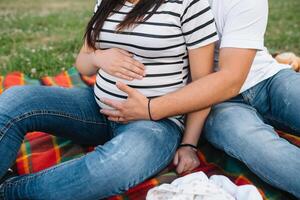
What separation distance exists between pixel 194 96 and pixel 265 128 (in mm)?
424

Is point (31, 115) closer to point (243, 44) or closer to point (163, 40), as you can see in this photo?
point (163, 40)

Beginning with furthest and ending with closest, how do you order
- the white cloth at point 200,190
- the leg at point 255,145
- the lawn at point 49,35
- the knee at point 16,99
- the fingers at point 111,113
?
Result: 1. the lawn at point 49,35
2. the fingers at point 111,113
3. the knee at point 16,99
4. the leg at point 255,145
5. the white cloth at point 200,190

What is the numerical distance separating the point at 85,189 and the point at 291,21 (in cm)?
652

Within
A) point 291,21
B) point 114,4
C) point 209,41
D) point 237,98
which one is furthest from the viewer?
point 291,21

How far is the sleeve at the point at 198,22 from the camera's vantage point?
2.49 metres

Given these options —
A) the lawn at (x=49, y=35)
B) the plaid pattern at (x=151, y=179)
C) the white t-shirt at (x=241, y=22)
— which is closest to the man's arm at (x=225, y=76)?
the white t-shirt at (x=241, y=22)

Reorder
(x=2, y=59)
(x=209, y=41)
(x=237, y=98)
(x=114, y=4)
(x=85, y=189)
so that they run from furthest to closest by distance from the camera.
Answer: (x=2, y=59), (x=237, y=98), (x=114, y=4), (x=209, y=41), (x=85, y=189)

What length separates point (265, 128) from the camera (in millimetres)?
2582

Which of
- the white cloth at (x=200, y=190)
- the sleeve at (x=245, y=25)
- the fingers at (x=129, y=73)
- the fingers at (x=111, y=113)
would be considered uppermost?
the sleeve at (x=245, y=25)

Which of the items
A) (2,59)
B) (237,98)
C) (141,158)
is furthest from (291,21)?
(141,158)

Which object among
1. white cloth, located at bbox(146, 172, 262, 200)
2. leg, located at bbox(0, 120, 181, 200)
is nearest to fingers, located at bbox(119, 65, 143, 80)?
leg, located at bbox(0, 120, 181, 200)

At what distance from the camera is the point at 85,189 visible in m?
2.34

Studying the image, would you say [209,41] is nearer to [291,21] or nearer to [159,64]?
[159,64]

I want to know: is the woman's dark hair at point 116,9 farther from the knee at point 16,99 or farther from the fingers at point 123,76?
the knee at point 16,99
